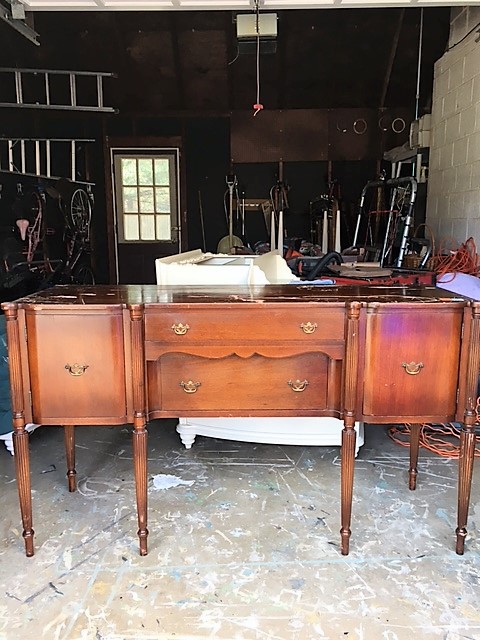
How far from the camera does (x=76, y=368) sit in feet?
5.95

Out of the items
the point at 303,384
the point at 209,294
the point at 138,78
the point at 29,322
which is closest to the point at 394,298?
the point at 303,384

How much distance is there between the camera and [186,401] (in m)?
1.89

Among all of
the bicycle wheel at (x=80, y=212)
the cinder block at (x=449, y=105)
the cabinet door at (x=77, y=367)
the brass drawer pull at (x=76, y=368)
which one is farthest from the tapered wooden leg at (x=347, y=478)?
the bicycle wheel at (x=80, y=212)

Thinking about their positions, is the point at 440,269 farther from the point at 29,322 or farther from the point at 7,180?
the point at 7,180

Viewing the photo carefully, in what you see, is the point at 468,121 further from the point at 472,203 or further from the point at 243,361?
the point at 243,361

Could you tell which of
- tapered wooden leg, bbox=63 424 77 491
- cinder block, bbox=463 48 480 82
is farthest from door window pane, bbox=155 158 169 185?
tapered wooden leg, bbox=63 424 77 491

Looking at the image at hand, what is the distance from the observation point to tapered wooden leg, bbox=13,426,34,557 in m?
1.86

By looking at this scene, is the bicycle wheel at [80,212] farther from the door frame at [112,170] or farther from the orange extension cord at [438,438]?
the orange extension cord at [438,438]

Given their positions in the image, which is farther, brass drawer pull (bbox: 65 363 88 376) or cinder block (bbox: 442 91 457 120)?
cinder block (bbox: 442 91 457 120)

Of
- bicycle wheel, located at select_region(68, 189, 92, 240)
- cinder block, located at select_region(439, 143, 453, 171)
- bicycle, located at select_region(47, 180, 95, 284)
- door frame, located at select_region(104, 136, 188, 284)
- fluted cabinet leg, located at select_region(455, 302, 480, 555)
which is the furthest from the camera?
door frame, located at select_region(104, 136, 188, 284)

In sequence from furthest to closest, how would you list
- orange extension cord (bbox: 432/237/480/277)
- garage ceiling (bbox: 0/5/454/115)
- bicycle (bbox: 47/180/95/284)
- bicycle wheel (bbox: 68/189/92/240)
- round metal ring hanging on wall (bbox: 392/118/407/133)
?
1. round metal ring hanging on wall (bbox: 392/118/407/133)
2. bicycle wheel (bbox: 68/189/92/240)
3. bicycle (bbox: 47/180/95/284)
4. garage ceiling (bbox: 0/5/454/115)
5. orange extension cord (bbox: 432/237/480/277)

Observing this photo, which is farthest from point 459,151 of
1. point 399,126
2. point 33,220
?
point 33,220

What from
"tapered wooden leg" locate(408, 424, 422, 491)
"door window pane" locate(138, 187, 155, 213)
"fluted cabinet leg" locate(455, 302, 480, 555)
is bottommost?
"tapered wooden leg" locate(408, 424, 422, 491)

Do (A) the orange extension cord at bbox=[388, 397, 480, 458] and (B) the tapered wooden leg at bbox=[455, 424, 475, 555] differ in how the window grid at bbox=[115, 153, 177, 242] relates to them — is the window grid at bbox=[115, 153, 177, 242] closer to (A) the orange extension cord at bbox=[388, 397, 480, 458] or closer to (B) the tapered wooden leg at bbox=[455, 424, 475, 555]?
(A) the orange extension cord at bbox=[388, 397, 480, 458]
